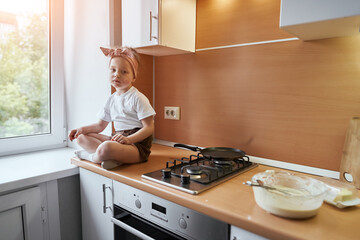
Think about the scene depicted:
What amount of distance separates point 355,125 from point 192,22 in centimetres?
96

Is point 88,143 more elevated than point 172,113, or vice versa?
point 172,113

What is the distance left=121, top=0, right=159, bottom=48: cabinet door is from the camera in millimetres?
1272

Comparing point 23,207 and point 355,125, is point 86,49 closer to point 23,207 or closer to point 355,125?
point 23,207

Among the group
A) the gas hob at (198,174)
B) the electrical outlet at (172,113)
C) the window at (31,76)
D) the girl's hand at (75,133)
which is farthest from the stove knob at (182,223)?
the window at (31,76)

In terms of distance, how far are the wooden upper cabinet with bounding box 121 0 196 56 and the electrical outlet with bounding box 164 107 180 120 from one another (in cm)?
36

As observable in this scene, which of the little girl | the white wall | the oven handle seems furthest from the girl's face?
the oven handle

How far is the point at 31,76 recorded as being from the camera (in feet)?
5.46

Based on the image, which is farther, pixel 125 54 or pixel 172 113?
pixel 172 113

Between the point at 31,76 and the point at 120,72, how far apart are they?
31.0 inches

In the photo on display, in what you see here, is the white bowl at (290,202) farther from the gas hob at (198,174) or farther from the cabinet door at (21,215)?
the cabinet door at (21,215)

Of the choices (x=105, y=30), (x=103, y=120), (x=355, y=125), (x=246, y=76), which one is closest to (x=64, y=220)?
(x=103, y=120)

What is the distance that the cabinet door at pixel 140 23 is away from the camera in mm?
1272

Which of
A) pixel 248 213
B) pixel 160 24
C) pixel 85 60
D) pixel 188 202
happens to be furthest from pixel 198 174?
pixel 85 60

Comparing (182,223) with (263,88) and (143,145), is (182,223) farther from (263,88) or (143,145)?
(263,88)
